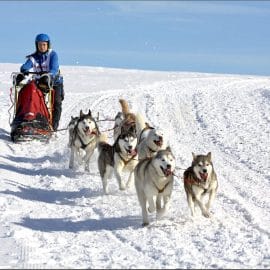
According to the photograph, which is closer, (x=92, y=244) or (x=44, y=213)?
(x=92, y=244)

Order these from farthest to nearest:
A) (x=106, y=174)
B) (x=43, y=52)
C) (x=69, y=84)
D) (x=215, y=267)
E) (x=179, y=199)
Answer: (x=69, y=84)
(x=43, y=52)
(x=106, y=174)
(x=179, y=199)
(x=215, y=267)

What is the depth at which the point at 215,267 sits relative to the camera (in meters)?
4.09

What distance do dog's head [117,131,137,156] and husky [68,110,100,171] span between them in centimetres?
115

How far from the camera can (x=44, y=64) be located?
9828mm

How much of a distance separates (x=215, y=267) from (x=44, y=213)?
2.29 metres

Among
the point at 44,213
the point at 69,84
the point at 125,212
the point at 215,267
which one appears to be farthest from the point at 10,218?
the point at 69,84

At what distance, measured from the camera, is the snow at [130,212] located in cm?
443

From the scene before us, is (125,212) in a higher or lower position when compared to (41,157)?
A: lower

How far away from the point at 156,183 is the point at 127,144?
4.64 ft

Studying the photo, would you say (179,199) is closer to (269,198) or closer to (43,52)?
(269,198)

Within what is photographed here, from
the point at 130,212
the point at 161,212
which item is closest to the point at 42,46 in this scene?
the point at 130,212

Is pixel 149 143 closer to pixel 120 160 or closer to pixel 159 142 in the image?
pixel 159 142

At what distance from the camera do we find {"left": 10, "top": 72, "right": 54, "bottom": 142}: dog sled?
9.45 meters

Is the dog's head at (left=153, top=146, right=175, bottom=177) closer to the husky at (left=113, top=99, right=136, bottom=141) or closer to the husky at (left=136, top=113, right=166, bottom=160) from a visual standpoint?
the husky at (left=136, top=113, right=166, bottom=160)
